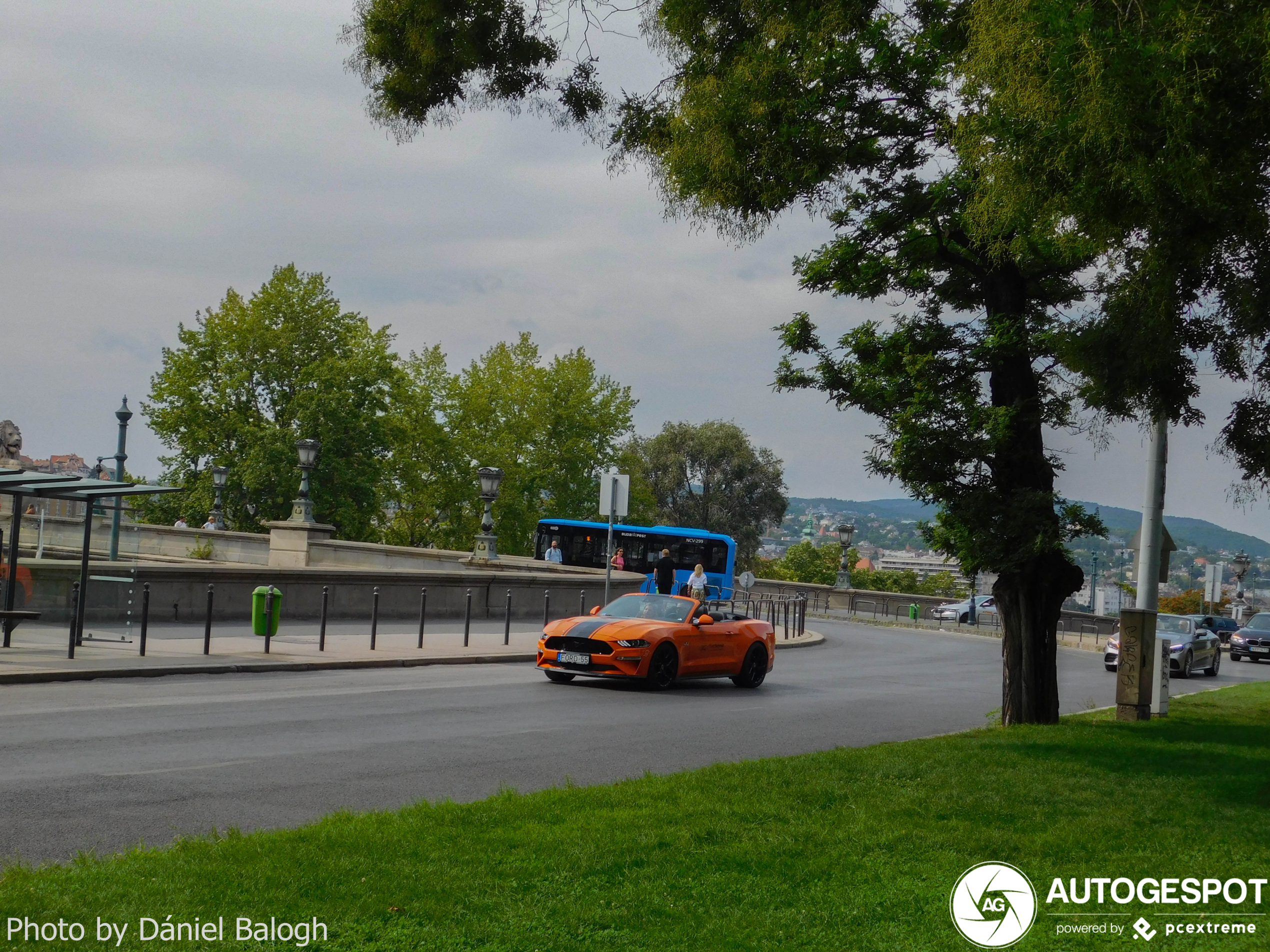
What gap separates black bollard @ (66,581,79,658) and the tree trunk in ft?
38.4

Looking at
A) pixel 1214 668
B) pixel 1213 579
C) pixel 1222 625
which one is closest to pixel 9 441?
pixel 1214 668

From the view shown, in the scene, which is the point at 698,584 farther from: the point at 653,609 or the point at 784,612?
the point at 653,609

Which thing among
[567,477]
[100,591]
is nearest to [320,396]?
[567,477]

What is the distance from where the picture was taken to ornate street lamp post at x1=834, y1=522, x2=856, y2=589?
5678 centimetres

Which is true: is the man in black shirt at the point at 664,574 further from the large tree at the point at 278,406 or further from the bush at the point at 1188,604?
the bush at the point at 1188,604

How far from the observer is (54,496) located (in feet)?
59.4

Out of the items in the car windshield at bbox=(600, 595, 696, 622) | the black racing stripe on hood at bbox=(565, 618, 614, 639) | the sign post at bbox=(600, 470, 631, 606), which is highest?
the sign post at bbox=(600, 470, 631, 606)

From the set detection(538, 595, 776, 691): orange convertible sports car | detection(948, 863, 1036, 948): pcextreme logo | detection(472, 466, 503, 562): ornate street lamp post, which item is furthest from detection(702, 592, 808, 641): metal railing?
detection(948, 863, 1036, 948): pcextreme logo

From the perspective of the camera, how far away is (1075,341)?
1031 cm

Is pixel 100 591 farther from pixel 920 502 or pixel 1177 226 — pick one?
pixel 1177 226

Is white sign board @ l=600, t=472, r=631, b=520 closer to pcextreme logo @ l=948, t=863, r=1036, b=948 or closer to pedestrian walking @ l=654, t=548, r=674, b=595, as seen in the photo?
pedestrian walking @ l=654, t=548, r=674, b=595

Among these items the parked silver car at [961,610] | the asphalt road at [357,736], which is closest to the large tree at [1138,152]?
the asphalt road at [357,736]

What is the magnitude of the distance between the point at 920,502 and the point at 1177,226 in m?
5.57

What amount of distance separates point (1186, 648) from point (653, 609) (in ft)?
58.2
